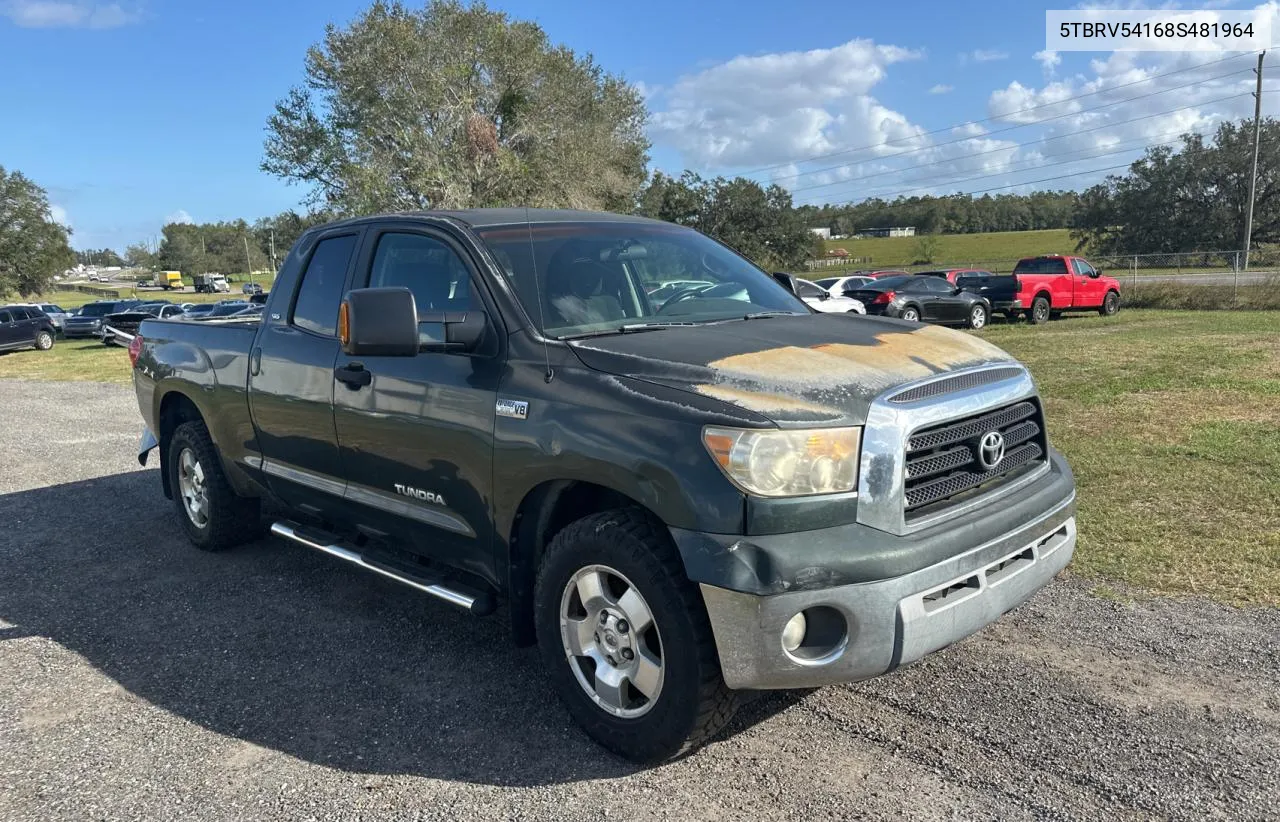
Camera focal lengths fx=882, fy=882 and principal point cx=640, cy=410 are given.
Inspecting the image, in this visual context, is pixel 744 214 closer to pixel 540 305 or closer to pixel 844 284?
pixel 844 284

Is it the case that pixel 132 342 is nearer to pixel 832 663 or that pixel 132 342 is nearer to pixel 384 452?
pixel 384 452

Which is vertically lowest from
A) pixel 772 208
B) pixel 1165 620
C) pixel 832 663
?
pixel 1165 620

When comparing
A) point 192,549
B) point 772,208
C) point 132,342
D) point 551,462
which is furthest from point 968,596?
point 772,208

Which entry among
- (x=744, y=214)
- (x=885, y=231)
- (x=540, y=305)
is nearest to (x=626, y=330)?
(x=540, y=305)

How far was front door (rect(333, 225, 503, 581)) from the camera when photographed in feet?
11.3

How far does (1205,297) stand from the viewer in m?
25.4

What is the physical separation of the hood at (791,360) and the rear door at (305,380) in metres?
1.61

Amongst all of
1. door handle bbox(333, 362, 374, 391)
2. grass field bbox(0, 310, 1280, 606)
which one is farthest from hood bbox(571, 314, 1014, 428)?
grass field bbox(0, 310, 1280, 606)

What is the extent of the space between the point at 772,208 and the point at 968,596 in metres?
65.1

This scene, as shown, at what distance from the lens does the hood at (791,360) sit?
2.78 meters

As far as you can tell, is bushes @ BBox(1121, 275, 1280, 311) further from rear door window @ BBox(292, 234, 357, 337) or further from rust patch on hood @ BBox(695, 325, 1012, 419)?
rear door window @ BBox(292, 234, 357, 337)

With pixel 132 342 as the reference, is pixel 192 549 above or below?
below

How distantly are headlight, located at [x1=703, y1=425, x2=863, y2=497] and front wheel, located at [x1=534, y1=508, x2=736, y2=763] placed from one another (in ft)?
1.27

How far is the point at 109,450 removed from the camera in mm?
9281
